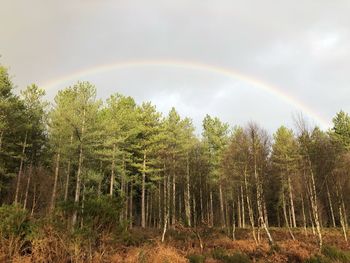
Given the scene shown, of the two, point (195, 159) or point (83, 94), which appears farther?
point (195, 159)

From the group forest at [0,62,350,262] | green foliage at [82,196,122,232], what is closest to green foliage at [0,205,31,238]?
forest at [0,62,350,262]

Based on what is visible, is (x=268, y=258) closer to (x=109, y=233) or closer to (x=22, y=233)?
(x=109, y=233)

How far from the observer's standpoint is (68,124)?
78.8 feet

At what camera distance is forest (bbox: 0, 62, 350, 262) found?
359 inches

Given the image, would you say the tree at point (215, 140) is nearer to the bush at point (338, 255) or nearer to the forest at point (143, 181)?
the forest at point (143, 181)

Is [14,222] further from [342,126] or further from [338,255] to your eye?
[342,126]

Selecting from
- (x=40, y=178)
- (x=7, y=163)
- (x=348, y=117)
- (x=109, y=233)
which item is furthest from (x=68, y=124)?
(x=348, y=117)

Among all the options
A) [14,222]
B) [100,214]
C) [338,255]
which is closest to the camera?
[14,222]

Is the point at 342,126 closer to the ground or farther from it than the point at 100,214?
farther from it

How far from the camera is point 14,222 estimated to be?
8500 millimetres

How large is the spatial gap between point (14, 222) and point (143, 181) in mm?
22465

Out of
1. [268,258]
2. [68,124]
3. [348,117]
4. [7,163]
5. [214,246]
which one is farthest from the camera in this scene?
[348,117]

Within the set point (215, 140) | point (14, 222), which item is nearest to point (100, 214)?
point (14, 222)

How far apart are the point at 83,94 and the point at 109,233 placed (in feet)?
56.0
